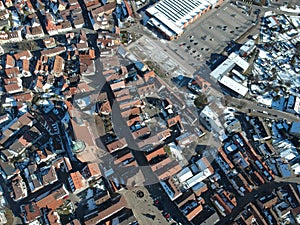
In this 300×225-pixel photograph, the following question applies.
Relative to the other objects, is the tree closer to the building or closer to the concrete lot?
the building

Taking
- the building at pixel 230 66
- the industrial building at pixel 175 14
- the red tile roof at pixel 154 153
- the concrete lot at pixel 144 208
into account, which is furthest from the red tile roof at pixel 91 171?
the industrial building at pixel 175 14

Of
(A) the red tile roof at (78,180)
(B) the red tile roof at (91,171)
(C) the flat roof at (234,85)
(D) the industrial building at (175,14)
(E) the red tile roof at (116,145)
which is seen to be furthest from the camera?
(D) the industrial building at (175,14)

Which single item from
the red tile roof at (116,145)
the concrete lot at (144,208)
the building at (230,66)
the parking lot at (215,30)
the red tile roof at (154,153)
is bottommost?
the concrete lot at (144,208)

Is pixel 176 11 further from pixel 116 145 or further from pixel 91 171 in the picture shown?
pixel 91 171

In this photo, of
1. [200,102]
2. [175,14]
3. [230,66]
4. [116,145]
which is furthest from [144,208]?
[175,14]

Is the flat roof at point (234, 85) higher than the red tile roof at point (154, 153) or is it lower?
higher

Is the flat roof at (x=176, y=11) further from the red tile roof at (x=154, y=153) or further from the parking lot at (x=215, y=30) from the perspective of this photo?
the red tile roof at (x=154, y=153)

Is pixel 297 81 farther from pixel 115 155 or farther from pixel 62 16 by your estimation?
pixel 62 16
